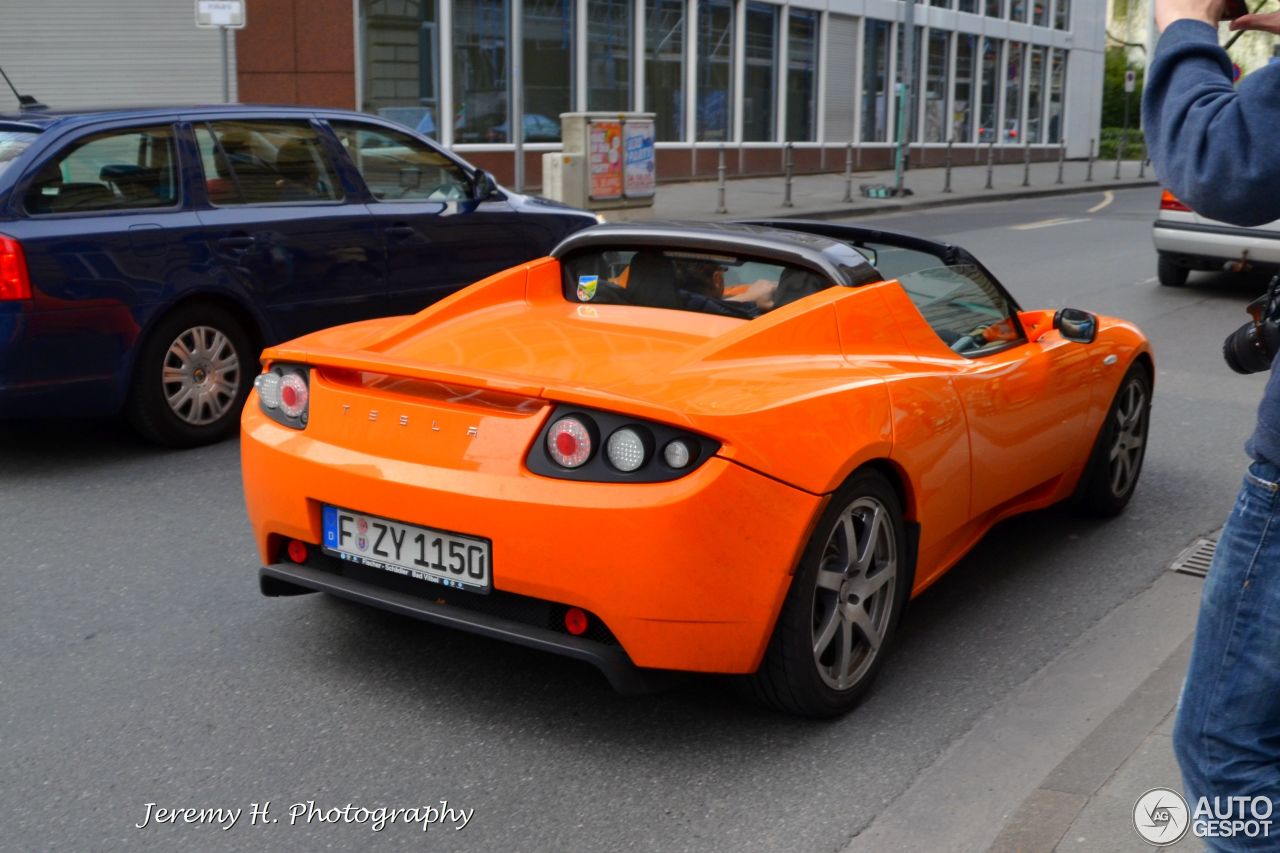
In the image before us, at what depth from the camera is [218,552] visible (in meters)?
5.14

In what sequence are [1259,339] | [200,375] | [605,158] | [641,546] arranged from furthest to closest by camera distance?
[605,158]
[200,375]
[641,546]
[1259,339]

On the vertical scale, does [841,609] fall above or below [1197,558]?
above

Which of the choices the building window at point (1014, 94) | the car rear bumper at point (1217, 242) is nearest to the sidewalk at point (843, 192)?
the building window at point (1014, 94)

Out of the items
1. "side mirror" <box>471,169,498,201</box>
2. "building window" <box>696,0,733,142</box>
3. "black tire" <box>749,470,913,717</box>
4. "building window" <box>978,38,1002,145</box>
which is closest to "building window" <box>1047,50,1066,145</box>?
"building window" <box>978,38,1002,145</box>

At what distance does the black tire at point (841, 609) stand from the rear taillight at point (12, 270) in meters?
3.88

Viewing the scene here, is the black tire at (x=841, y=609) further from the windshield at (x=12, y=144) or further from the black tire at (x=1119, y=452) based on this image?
the windshield at (x=12, y=144)

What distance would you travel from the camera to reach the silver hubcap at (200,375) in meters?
6.70

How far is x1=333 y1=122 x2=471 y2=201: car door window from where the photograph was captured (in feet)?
25.2

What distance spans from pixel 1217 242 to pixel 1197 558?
27.4ft

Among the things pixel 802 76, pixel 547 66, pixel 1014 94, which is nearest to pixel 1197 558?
pixel 547 66

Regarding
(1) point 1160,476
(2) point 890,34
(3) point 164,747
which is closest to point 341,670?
(3) point 164,747

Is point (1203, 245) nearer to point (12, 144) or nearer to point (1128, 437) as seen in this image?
point (1128, 437)

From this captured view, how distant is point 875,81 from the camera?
35.1 m

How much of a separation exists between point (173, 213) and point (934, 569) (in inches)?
162
